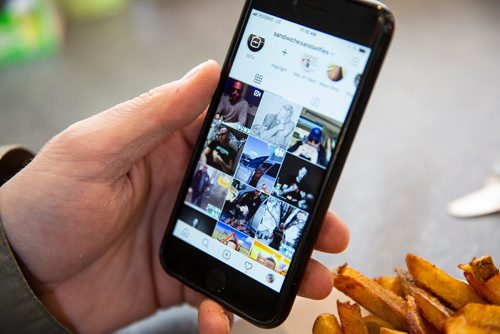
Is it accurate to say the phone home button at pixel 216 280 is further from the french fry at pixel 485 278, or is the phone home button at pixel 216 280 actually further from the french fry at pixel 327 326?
the french fry at pixel 485 278

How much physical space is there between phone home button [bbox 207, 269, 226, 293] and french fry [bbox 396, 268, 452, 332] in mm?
228

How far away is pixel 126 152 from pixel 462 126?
719 mm

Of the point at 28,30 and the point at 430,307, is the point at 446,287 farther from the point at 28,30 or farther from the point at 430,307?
the point at 28,30

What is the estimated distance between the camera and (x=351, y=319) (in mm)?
584

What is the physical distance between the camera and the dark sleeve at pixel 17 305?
2.21ft

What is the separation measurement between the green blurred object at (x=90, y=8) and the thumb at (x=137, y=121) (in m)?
0.98

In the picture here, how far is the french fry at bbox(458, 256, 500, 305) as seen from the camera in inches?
22.0

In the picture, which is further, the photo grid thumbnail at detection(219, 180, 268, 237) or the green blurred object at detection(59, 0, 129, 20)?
the green blurred object at detection(59, 0, 129, 20)

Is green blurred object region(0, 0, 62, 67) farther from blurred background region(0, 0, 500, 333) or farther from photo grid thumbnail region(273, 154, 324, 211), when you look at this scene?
photo grid thumbnail region(273, 154, 324, 211)

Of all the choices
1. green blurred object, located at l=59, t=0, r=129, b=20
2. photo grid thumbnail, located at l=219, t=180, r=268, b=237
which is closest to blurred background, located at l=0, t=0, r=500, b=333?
green blurred object, located at l=59, t=0, r=129, b=20

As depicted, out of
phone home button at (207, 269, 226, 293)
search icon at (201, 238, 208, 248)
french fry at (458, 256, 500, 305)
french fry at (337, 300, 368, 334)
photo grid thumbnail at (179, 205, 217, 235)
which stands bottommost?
phone home button at (207, 269, 226, 293)

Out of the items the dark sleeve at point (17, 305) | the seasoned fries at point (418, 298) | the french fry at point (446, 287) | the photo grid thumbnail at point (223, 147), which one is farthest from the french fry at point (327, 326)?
the dark sleeve at point (17, 305)

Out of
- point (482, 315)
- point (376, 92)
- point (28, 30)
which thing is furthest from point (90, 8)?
point (482, 315)

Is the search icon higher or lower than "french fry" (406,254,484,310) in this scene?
lower
